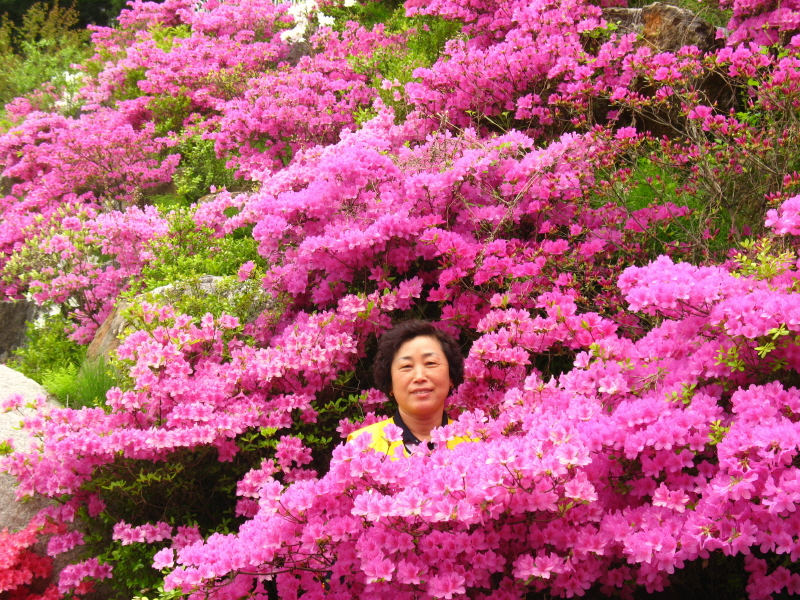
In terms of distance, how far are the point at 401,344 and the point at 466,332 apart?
70cm

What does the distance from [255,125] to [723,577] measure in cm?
563

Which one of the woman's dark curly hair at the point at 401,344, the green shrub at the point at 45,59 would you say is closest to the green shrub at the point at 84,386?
the woman's dark curly hair at the point at 401,344

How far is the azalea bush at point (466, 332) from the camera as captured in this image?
222 cm

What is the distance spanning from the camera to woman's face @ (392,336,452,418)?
3072 mm

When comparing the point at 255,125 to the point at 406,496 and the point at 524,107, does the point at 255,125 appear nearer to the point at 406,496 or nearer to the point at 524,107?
the point at 524,107

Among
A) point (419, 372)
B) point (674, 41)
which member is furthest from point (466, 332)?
point (674, 41)

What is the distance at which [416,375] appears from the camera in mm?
3105

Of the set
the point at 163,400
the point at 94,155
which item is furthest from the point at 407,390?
the point at 94,155

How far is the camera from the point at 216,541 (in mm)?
2600

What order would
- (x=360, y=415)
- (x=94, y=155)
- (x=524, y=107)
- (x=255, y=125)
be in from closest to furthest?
(x=360, y=415) → (x=524, y=107) → (x=255, y=125) → (x=94, y=155)

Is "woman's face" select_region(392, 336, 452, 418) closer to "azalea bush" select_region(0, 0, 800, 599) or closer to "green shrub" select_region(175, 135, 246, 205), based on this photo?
"azalea bush" select_region(0, 0, 800, 599)

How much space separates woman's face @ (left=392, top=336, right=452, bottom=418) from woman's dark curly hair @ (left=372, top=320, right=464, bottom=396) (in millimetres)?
40

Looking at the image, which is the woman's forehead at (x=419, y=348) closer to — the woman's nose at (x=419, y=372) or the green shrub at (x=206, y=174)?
the woman's nose at (x=419, y=372)

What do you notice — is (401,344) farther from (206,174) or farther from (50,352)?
(206,174)
